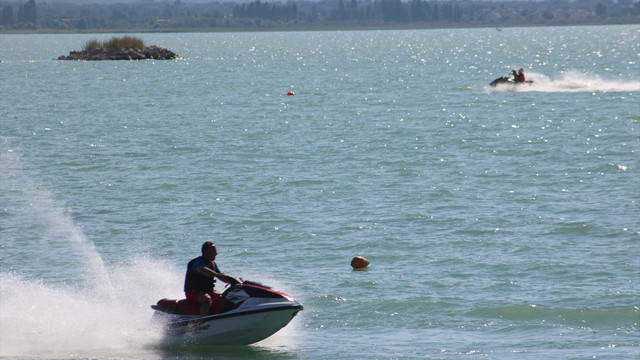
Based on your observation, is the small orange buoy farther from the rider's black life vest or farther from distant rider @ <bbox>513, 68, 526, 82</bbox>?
distant rider @ <bbox>513, 68, 526, 82</bbox>

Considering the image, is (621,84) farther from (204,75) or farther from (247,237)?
(247,237)

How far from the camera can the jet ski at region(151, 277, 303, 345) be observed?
14938 millimetres

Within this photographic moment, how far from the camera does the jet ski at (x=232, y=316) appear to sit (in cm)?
Result: 1494

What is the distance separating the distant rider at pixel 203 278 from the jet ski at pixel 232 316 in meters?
0.12

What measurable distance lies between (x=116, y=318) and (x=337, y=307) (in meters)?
4.20

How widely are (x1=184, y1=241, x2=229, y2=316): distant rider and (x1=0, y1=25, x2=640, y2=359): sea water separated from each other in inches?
39.1

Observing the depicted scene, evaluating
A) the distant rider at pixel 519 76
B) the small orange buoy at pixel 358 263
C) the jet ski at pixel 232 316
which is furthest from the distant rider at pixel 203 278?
the distant rider at pixel 519 76

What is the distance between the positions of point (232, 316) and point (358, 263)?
663 cm

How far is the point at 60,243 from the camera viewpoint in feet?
76.9

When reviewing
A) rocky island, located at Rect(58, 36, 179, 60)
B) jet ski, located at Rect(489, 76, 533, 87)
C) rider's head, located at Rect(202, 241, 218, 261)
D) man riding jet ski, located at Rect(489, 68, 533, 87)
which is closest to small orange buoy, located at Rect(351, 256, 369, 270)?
rider's head, located at Rect(202, 241, 218, 261)

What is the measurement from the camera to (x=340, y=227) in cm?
2491

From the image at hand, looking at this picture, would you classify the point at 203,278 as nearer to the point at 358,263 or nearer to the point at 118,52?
the point at 358,263

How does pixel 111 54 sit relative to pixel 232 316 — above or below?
below

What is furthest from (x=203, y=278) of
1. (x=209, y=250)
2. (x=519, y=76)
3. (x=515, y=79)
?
(x=515, y=79)
